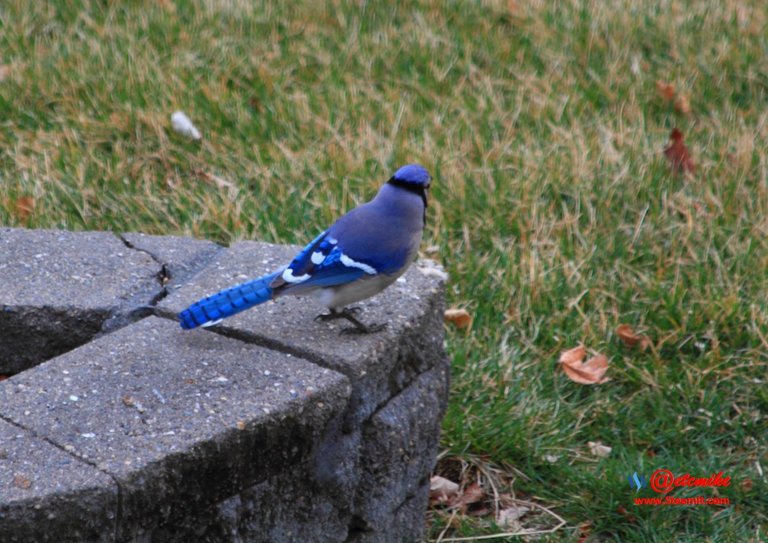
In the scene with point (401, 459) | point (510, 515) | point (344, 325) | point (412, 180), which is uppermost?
point (412, 180)

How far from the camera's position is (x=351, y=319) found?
2.61m

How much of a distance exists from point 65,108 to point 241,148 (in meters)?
0.84

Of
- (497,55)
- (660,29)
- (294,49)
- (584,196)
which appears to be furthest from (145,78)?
(660,29)

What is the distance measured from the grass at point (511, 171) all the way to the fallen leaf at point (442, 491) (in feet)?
0.22

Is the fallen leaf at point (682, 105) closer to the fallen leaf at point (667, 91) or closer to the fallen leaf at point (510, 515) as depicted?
the fallen leaf at point (667, 91)

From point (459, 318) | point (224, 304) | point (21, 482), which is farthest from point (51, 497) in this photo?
point (459, 318)

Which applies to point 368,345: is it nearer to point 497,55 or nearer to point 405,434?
point 405,434

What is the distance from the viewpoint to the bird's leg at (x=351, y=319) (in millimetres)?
A: 2594

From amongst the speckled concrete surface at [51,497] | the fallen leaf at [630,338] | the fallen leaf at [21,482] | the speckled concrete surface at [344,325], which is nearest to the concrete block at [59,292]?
the speckled concrete surface at [344,325]

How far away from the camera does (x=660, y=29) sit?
5.57 metres

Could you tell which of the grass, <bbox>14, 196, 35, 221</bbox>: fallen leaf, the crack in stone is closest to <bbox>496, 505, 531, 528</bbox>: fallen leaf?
the grass

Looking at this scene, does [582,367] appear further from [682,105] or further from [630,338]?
[682,105]

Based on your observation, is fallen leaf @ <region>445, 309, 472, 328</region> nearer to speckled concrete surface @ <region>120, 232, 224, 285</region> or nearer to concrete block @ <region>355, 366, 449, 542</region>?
concrete block @ <region>355, 366, 449, 542</region>

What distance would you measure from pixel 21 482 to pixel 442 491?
1.50 m
